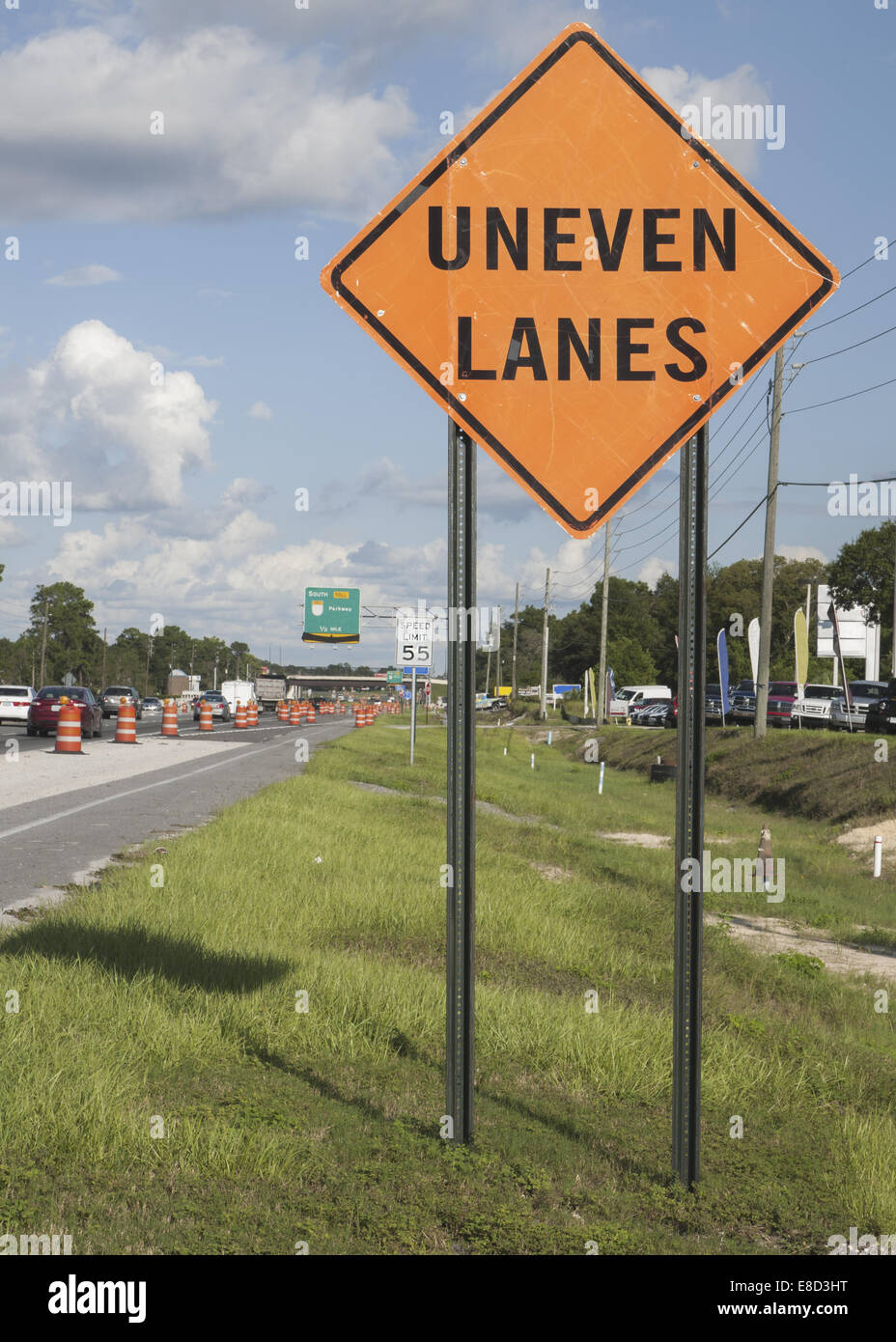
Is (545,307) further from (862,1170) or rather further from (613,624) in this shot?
(613,624)

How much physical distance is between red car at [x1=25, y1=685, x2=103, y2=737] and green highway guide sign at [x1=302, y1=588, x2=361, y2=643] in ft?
115

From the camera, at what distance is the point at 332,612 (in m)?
72.8

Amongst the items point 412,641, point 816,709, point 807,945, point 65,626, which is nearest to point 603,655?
point 816,709

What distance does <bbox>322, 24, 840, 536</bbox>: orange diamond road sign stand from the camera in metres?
4.49

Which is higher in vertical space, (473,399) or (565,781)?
(473,399)

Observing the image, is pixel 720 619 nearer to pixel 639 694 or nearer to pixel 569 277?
pixel 639 694

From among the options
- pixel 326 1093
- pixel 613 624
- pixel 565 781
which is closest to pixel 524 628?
pixel 613 624

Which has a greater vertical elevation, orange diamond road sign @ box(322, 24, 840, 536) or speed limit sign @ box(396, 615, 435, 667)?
orange diamond road sign @ box(322, 24, 840, 536)

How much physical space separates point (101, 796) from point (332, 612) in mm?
54832

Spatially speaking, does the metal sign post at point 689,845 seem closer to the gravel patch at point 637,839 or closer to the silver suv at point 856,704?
the gravel patch at point 637,839

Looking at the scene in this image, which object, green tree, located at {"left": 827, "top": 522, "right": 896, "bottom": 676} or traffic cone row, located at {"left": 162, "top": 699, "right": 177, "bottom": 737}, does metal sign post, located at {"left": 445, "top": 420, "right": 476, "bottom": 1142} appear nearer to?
traffic cone row, located at {"left": 162, "top": 699, "right": 177, "bottom": 737}

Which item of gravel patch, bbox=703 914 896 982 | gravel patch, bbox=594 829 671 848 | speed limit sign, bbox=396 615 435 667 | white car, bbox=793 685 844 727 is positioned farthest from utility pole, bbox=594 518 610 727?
gravel patch, bbox=703 914 896 982
